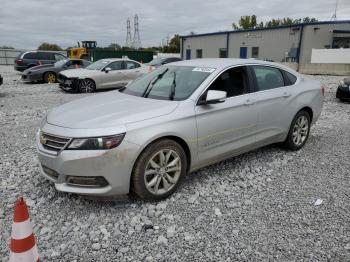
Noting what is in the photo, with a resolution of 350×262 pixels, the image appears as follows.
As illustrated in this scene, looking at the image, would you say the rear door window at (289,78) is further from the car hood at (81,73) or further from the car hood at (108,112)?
the car hood at (81,73)

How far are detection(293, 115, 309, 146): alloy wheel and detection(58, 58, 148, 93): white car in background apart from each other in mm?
8069

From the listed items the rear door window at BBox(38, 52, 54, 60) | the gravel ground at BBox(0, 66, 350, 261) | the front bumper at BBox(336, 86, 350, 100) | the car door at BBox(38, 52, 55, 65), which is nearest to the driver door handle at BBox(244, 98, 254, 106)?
the gravel ground at BBox(0, 66, 350, 261)

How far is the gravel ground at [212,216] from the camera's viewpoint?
2777mm

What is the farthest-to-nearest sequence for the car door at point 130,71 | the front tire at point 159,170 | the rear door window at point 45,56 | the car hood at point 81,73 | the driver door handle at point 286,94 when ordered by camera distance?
the rear door window at point 45,56 → the car door at point 130,71 → the car hood at point 81,73 → the driver door handle at point 286,94 → the front tire at point 159,170

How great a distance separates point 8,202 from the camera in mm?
3580

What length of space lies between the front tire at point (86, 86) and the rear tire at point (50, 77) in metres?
4.01

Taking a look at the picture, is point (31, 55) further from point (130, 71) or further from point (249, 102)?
point (249, 102)

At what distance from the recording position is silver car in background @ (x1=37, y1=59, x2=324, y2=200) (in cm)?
311

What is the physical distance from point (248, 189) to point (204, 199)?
0.64 metres

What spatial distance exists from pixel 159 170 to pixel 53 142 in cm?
117

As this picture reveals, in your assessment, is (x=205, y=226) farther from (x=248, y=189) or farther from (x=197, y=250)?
(x=248, y=189)

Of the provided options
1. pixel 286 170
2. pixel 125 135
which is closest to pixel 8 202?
pixel 125 135

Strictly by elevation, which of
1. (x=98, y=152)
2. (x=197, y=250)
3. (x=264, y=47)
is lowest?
(x=197, y=250)

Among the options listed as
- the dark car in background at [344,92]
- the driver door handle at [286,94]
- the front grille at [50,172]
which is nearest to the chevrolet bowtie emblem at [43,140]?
the front grille at [50,172]
